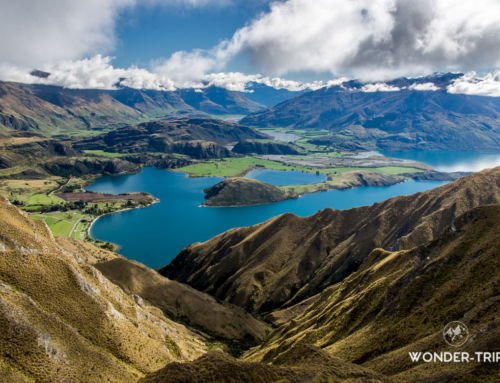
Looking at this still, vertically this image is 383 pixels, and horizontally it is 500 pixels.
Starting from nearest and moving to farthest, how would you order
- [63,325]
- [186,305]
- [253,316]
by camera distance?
[63,325] < [186,305] < [253,316]

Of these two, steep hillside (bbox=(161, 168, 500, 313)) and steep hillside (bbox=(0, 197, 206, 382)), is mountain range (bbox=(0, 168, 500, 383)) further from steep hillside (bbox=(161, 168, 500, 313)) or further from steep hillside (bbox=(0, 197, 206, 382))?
steep hillside (bbox=(161, 168, 500, 313))

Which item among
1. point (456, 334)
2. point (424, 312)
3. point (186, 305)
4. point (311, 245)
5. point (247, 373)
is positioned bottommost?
point (186, 305)

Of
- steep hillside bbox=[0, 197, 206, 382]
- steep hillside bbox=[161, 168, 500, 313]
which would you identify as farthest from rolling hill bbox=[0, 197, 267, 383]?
steep hillside bbox=[161, 168, 500, 313]

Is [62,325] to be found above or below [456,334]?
below

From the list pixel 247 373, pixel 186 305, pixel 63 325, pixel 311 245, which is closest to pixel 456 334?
pixel 247 373

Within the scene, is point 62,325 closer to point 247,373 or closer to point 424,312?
point 247,373

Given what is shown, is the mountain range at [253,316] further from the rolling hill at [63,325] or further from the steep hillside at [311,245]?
the steep hillside at [311,245]

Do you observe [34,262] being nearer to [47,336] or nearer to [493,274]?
[47,336]
